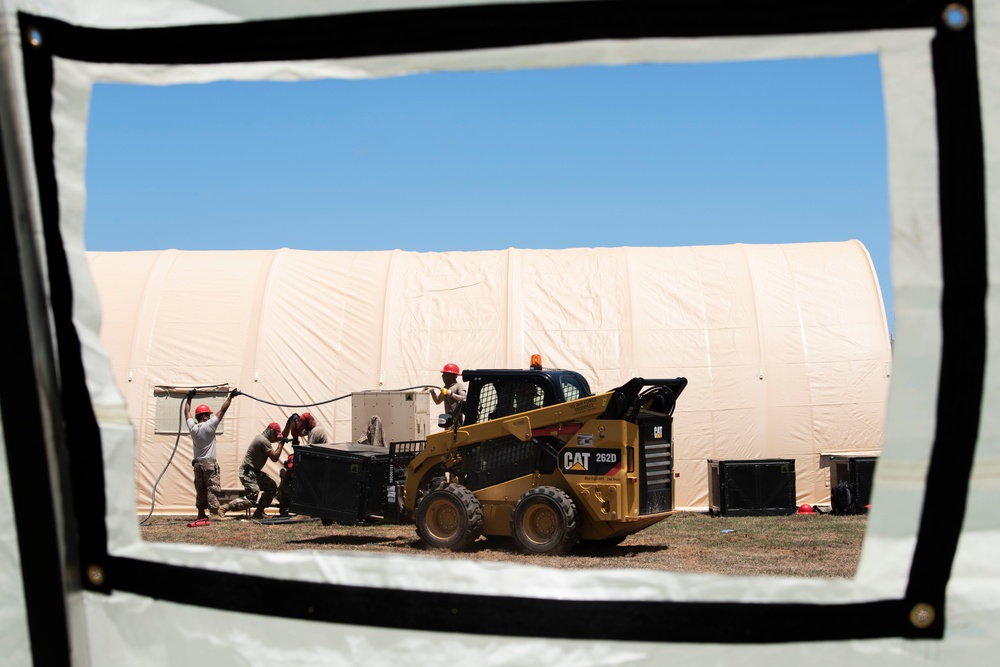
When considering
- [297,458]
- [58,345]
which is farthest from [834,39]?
[297,458]

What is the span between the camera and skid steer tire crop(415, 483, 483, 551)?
38.1ft

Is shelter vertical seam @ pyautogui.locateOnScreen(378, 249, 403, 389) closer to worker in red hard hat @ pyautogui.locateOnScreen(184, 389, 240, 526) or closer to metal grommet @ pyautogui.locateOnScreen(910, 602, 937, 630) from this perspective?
worker in red hard hat @ pyautogui.locateOnScreen(184, 389, 240, 526)

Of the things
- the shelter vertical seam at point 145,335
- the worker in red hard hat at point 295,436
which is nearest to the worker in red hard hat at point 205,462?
the worker in red hard hat at point 295,436

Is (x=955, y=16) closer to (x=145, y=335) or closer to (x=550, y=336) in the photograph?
(x=550, y=336)

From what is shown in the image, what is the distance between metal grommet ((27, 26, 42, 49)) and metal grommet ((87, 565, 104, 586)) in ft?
3.26

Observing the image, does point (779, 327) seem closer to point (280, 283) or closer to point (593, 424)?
point (593, 424)

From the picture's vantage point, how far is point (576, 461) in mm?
11297

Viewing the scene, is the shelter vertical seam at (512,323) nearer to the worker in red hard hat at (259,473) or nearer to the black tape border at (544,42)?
the worker in red hard hat at (259,473)

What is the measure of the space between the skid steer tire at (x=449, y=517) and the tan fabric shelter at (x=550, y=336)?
5939 millimetres

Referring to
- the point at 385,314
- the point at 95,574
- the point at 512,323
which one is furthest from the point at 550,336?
the point at 95,574

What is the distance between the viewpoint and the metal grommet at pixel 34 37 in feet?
5.93

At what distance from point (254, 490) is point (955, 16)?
16164 millimetres

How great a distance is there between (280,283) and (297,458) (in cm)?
663

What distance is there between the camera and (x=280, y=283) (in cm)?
1945
